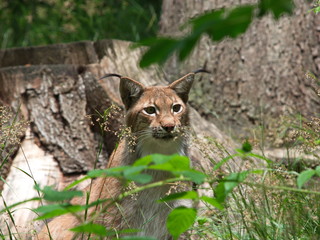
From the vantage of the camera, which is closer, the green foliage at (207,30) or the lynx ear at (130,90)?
the green foliage at (207,30)

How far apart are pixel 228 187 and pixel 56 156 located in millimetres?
3674

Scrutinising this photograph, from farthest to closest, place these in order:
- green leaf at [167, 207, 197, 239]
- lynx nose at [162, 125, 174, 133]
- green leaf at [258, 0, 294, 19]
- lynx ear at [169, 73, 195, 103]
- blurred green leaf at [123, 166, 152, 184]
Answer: lynx ear at [169, 73, 195, 103]
lynx nose at [162, 125, 174, 133]
green leaf at [167, 207, 197, 239]
blurred green leaf at [123, 166, 152, 184]
green leaf at [258, 0, 294, 19]

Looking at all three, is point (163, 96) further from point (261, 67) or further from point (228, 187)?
point (261, 67)

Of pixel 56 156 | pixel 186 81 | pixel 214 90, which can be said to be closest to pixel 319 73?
pixel 214 90

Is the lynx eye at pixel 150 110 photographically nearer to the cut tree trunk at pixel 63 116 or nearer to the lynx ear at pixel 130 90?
the lynx ear at pixel 130 90

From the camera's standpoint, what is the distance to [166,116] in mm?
3902

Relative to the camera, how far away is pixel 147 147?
3947 millimetres

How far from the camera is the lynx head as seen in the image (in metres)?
3.82

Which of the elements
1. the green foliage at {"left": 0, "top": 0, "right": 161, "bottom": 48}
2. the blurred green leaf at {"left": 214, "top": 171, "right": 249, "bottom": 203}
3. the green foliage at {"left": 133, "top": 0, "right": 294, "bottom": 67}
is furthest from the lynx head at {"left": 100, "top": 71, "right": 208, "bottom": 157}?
the green foliage at {"left": 0, "top": 0, "right": 161, "bottom": 48}

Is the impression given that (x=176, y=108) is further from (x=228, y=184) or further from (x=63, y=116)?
(x=228, y=184)

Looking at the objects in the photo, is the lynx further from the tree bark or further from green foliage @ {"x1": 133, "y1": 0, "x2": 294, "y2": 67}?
green foliage @ {"x1": 133, "y1": 0, "x2": 294, "y2": 67}

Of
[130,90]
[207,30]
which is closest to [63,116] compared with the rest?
[130,90]

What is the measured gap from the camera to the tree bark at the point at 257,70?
591 centimetres

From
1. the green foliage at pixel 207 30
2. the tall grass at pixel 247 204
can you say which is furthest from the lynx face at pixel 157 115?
the green foliage at pixel 207 30
